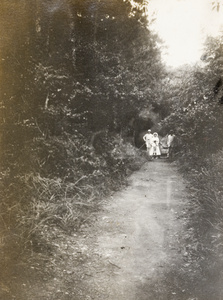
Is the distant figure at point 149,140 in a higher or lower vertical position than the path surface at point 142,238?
higher

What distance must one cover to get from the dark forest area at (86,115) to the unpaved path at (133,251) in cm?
16

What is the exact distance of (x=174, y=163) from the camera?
11.2 feet

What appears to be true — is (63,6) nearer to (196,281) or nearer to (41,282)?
(41,282)

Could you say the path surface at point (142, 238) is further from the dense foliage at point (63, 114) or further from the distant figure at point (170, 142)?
the dense foliage at point (63, 114)

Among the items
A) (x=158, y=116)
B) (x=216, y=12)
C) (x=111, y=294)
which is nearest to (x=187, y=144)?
(x=158, y=116)

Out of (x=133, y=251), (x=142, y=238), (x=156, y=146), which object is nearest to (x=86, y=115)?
(x=156, y=146)

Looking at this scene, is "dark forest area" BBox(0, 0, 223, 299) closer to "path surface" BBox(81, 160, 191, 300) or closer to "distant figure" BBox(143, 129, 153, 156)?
"distant figure" BBox(143, 129, 153, 156)

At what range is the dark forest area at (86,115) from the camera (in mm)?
3311

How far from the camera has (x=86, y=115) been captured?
3412mm

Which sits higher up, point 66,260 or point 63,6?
point 63,6

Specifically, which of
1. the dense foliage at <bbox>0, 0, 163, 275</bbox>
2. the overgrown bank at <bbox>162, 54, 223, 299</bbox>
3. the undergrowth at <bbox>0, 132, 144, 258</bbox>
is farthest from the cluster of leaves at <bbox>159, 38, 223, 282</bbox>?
the undergrowth at <bbox>0, 132, 144, 258</bbox>

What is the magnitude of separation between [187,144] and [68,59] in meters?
1.77

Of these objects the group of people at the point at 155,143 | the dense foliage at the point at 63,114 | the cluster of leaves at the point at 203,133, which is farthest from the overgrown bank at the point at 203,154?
the dense foliage at the point at 63,114

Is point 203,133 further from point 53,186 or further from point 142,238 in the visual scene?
point 53,186
